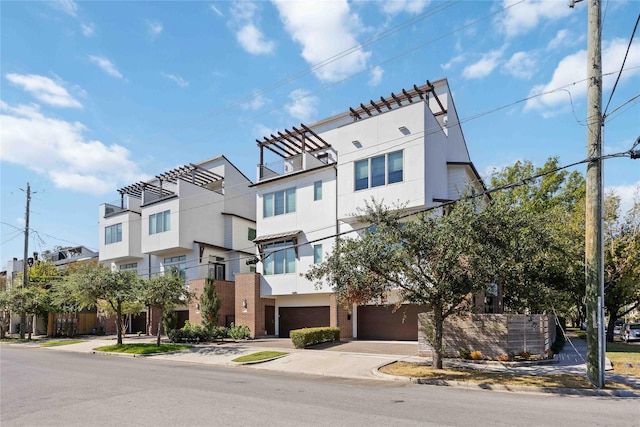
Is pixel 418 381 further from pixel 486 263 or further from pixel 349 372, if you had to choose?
pixel 486 263

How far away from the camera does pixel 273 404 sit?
1032 cm

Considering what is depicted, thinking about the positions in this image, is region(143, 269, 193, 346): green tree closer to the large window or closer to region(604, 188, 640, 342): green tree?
the large window

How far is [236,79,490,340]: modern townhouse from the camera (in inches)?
957

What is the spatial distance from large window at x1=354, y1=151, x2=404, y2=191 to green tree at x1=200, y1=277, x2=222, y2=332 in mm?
12549

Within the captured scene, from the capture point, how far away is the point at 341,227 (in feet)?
89.0

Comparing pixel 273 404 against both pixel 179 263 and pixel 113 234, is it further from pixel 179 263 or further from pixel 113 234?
pixel 113 234

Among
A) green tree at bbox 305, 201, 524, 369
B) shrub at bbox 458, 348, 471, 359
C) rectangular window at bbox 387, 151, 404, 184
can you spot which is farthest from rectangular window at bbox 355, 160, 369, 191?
shrub at bbox 458, 348, 471, 359

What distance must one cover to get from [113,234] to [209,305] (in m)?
16.0

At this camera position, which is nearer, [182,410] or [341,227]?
[182,410]

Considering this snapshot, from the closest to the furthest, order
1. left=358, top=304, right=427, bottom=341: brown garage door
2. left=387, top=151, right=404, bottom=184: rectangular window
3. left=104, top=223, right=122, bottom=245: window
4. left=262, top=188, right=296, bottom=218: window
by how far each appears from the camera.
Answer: left=387, top=151, right=404, bottom=184: rectangular window
left=358, top=304, right=427, bottom=341: brown garage door
left=262, top=188, right=296, bottom=218: window
left=104, top=223, right=122, bottom=245: window

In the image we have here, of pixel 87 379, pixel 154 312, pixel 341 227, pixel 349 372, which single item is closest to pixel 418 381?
pixel 349 372

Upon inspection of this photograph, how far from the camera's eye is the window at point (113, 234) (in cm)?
4038

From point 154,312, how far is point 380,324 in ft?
65.0

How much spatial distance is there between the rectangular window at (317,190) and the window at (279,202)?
5.64 feet
